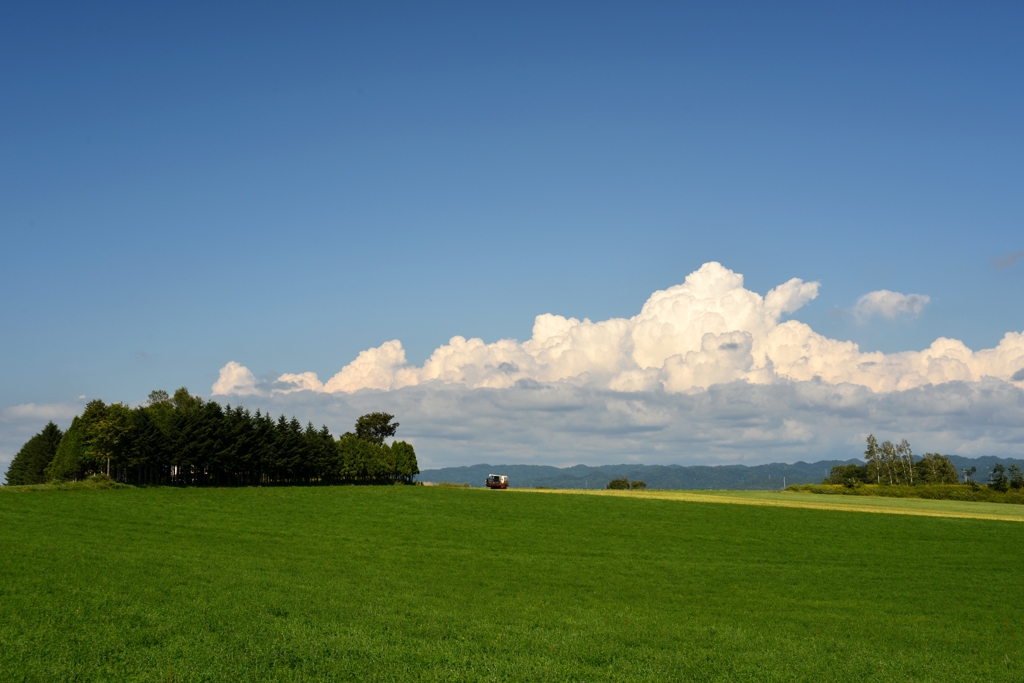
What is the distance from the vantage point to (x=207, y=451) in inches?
3949

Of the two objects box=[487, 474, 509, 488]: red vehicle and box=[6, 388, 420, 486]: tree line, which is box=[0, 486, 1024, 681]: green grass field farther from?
box=[487, 474, 509, 488]: red vehicle

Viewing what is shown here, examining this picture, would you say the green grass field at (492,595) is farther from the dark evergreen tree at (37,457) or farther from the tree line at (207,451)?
the dark evergreen tree at (37,457)

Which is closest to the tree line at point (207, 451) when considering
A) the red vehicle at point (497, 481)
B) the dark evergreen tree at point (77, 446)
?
the dark evergreen tree at point (77, 446)

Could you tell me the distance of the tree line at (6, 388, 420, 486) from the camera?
98.4 m

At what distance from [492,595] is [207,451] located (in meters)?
81.7

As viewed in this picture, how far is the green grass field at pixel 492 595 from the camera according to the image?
57.2 ft

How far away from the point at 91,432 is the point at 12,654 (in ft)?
320

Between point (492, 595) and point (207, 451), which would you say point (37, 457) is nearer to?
point (207, 451)

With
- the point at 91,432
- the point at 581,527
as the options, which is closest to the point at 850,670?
the point at 581,527

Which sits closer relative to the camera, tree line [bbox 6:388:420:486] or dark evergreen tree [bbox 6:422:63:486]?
tree line [bbox 6:388:420:486]

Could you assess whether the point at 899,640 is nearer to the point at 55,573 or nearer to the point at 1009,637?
the point at 1009,637

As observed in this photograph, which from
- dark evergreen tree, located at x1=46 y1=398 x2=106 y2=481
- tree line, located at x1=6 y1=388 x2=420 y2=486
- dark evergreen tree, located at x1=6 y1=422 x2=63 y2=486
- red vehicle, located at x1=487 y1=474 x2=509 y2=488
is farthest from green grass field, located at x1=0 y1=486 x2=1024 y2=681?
dark evergreen tree, located at x1=6 y1=422 x2=63 y2=486

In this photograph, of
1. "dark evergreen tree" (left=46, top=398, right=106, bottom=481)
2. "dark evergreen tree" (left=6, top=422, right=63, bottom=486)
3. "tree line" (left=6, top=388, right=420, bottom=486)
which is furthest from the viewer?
"dark evergreen tree" (left=6, top=422, right=63, bottom=486)

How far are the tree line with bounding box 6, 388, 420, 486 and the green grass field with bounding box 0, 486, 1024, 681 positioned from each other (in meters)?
32.3
